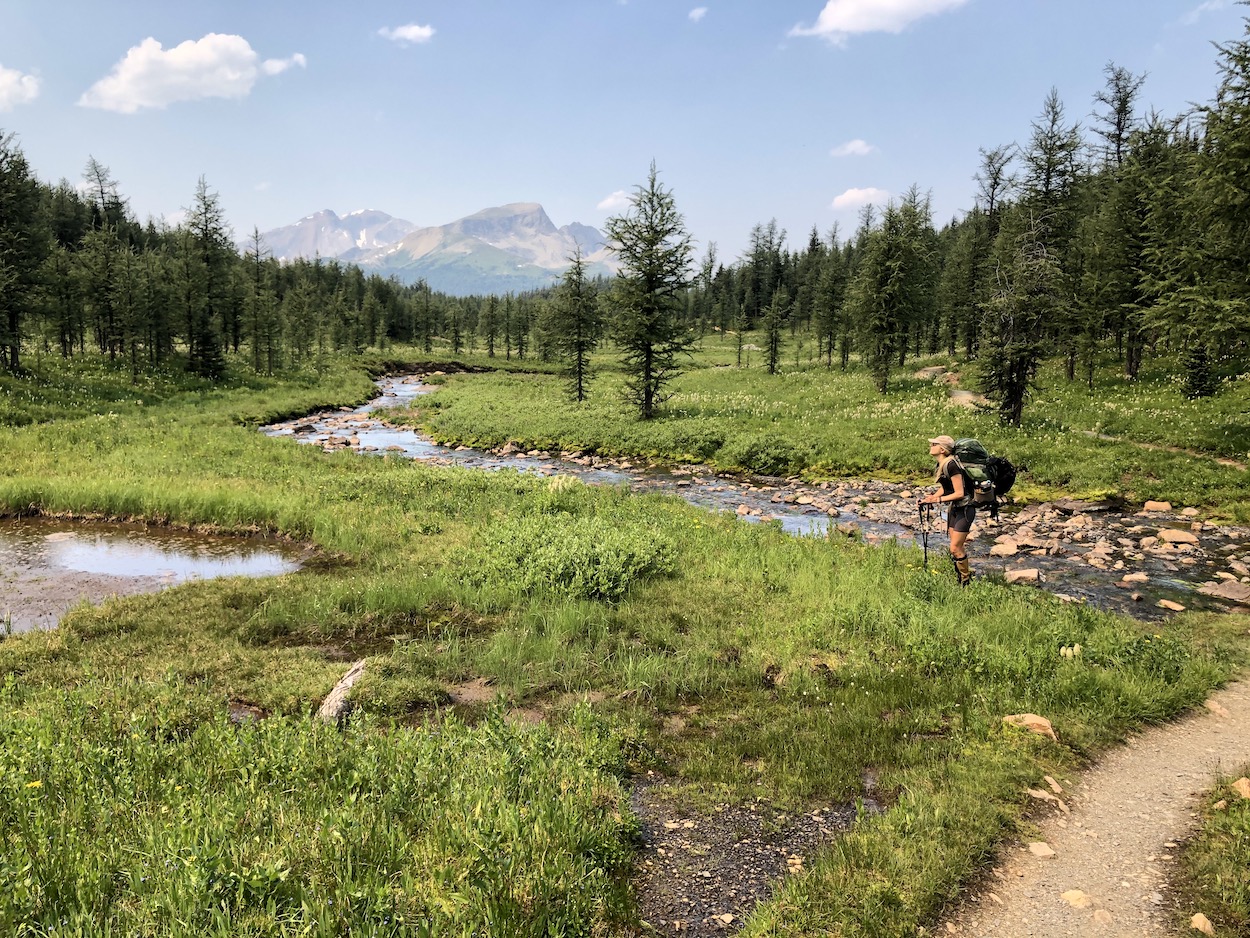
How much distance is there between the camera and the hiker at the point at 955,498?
37.4ft

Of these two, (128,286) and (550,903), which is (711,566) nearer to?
(550,903)

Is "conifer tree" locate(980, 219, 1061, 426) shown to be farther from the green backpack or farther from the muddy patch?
the muddy patch

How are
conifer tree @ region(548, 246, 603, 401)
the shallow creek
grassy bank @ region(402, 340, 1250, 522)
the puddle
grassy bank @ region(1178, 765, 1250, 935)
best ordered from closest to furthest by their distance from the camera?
grassy bank @ region(1178, 765, 1250, 935), the puddle, the shallow creek, grassy bank @ region(402, 340, 1250, 522), conifer tree @ region(548, 246, 603, 401)

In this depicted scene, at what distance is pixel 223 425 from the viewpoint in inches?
1292

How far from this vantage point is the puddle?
11773mm

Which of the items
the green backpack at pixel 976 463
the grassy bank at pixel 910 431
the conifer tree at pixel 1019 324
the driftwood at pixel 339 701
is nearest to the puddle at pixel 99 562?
the driftwood at pixel 339 701

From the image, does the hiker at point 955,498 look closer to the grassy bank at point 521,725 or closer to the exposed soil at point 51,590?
the grassy bank at point 521,725

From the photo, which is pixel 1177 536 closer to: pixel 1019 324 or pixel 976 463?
pixel 976 463

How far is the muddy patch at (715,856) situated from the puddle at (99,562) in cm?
1133

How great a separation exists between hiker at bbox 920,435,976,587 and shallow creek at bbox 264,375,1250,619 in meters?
1.18

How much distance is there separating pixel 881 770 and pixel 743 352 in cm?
9032

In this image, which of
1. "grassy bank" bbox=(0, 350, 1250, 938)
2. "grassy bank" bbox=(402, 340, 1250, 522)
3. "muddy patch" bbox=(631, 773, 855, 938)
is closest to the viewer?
"grassy bank" bbox=(0, 350, 1250, 938)

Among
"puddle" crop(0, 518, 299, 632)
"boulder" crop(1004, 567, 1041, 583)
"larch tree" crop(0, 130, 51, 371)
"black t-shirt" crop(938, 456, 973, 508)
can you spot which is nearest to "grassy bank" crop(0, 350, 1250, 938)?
"puddle" crop(0, 518, 299, 632)

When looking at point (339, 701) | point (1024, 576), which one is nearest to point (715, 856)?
point (339, 701)
